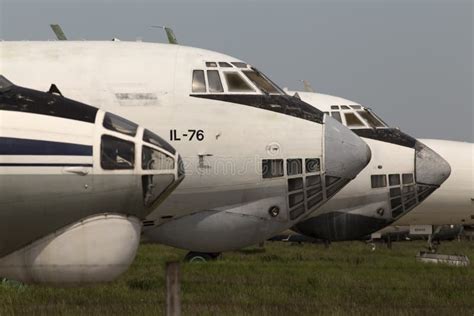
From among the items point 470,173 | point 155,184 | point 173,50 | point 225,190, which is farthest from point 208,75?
point 470,173

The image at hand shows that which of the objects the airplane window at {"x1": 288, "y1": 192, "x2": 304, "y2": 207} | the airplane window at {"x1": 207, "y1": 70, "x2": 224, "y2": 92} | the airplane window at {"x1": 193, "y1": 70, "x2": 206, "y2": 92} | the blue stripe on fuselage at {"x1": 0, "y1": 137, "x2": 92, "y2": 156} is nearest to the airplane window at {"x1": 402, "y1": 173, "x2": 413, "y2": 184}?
the airplane window at {"x1": 288, "y1": 192, "x2": 304, "y2": 207}

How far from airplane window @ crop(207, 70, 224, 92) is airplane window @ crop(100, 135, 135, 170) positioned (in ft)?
23.6

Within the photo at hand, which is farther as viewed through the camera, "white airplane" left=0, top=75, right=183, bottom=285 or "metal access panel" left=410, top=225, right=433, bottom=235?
"metal access panel" left=410, top=225, right=433, bottom=235

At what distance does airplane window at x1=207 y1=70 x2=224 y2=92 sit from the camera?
16234mm

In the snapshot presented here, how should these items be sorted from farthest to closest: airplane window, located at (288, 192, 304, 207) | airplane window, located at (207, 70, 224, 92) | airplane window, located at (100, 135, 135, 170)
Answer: airplane window, located at (207, 70, 224, 92) < airplane window, located at (288, 192, 304, 207) < airplane window, located at (100, 135, 135, 170)

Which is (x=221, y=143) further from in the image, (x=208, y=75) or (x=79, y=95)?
(x=79, y=95)

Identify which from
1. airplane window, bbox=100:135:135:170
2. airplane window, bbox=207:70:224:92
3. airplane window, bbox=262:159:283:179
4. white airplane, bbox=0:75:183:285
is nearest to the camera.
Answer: white airplane, bbox=0:75:183:285

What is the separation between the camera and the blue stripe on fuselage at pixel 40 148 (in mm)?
8781

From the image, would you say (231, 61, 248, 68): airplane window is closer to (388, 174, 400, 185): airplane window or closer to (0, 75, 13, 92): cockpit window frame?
(388, 174, 400, 185): airplane window

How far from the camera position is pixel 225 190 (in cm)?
1581

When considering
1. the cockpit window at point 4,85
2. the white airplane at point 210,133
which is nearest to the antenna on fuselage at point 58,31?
the white airplane at point 210,133

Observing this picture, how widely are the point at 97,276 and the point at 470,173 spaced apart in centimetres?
1968

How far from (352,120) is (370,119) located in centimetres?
51

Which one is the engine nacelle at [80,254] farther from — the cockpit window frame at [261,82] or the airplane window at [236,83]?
the cockpit window frame at [261,82]
